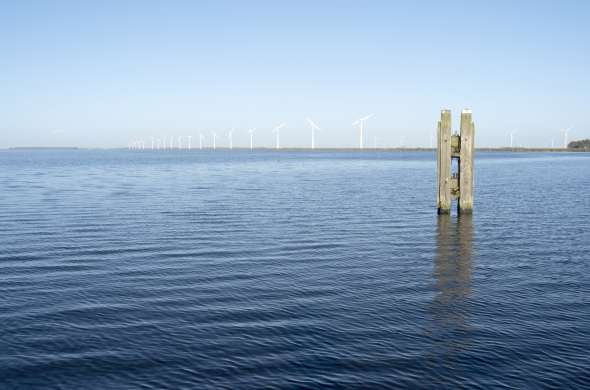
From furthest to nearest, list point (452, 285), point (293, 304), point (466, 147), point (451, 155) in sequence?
1. point (451, 155)
2. point (466, 147)
3. point (452, 285)
4. point (293, 304)

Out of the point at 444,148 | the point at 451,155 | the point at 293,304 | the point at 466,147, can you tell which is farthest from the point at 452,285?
the point at 451,155

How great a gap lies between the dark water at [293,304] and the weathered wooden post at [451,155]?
8.70ft

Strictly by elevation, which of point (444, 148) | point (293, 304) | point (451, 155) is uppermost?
point (444, 148)

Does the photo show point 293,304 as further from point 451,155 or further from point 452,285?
point 451,155

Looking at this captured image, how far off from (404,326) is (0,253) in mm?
15207

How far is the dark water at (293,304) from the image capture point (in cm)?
1039

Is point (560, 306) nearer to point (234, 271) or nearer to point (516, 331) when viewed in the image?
point (516, 331)

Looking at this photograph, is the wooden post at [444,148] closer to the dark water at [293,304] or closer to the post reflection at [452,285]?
the dark water at [293,304]

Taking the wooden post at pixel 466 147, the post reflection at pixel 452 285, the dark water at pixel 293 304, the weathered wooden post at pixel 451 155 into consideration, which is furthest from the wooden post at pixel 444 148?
the post reflection at pixel 452 285

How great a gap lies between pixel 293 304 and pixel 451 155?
18742 mm

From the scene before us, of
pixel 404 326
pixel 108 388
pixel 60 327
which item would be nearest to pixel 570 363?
pixel 404 326

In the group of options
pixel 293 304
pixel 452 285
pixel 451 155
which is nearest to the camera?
pixel 293 304

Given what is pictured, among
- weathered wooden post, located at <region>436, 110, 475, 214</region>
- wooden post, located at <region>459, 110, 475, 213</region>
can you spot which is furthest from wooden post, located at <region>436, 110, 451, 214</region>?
wooden post, located at <region>459, 110, 475, 213</region>

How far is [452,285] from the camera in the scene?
1658 centimetres
